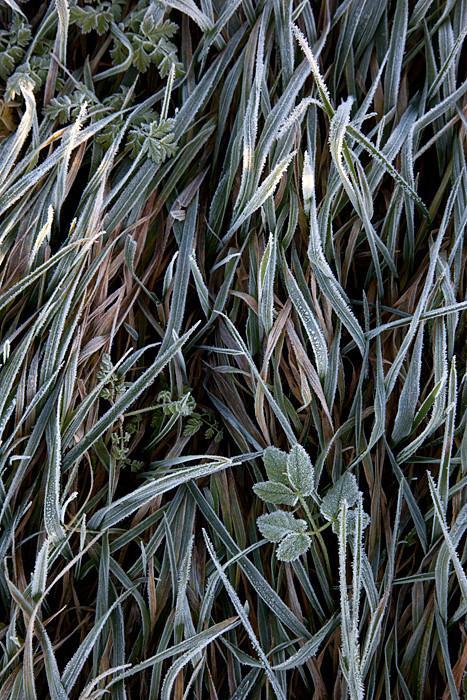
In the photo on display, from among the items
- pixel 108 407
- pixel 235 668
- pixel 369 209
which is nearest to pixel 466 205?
pixel 369 209

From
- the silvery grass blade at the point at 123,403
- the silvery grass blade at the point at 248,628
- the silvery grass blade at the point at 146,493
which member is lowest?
the silvery grass blade at the point at 248,628

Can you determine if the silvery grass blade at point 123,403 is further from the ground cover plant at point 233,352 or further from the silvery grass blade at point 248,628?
the silvery grass blade at point 248,628

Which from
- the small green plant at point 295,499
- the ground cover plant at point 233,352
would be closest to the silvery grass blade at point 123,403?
the ground cover plant at point 233,352

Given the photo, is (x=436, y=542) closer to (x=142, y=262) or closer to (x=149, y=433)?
(x=149, y=433)

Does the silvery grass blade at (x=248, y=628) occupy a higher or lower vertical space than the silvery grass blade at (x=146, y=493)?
lower

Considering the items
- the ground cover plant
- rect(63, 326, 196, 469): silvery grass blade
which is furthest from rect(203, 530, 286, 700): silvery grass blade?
rect(63, 326, 196, 469): silvery grass blade

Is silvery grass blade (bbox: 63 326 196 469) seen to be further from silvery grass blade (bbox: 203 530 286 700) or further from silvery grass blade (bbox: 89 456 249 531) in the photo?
silvery grass blade (bbox: 203 530 286 700)

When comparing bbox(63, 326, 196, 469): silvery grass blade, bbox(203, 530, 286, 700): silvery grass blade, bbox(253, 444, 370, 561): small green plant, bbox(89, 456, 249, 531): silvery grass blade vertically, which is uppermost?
bbox(63, 326, 196, 469): silvery grass blade

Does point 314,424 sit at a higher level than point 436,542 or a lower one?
higher
